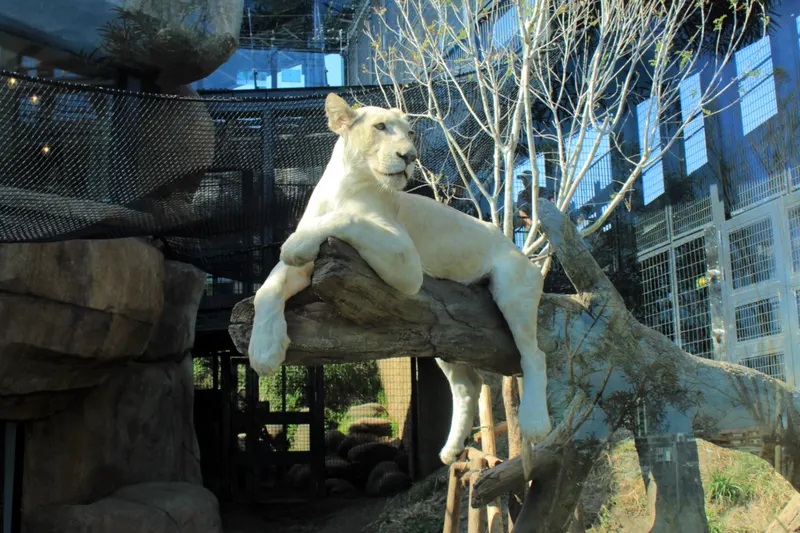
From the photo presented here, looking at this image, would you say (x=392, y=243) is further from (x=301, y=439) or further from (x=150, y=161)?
(x=301, y=439)

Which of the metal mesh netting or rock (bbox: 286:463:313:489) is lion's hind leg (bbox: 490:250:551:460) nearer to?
the metal mesh netting

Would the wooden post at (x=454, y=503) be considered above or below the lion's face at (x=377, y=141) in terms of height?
below

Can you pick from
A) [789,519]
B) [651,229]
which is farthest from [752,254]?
[789,519]

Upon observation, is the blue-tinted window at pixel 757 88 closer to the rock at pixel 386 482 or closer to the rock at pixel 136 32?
the rock at pixel 136 32

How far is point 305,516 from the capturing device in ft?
33.9

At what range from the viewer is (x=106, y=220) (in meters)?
6.12

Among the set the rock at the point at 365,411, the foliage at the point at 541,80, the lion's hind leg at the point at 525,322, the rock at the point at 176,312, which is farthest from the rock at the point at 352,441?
the lion's hind leg at the point at 525,322

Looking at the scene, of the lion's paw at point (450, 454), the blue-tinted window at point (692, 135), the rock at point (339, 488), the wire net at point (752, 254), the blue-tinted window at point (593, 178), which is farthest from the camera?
the rock at point (339, 488)

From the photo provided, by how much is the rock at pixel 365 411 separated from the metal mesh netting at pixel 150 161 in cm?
515

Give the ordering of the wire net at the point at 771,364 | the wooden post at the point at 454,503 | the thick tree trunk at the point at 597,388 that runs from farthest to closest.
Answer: the wire net at the point at 771,364
the wooden post at the point at 454,503
the thick tree trunk at the point at 597,388

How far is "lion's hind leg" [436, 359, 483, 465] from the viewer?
390 centimetres

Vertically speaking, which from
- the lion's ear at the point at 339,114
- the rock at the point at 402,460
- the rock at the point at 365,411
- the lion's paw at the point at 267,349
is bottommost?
the rock at the point at 402,460

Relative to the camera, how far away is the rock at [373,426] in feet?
38.0

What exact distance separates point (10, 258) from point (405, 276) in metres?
4.74
